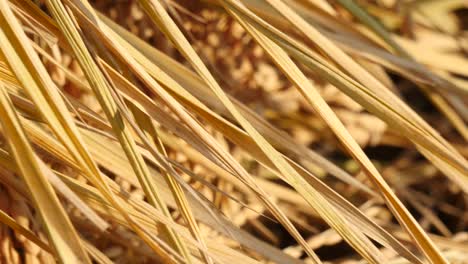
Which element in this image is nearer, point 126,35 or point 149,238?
point 149,238

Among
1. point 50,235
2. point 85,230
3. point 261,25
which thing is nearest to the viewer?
point 50,235

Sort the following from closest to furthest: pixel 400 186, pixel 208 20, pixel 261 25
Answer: pixel 261 25 → pixel 208 20 → pixel 400 186

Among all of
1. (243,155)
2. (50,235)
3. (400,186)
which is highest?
(50,235)

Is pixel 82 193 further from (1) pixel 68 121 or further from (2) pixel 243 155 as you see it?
(2) pixel 243 155

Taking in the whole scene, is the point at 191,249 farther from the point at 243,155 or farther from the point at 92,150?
the point at 243,155

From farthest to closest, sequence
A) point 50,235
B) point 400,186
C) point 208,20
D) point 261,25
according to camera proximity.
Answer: point 400,186, point 208,20, point 261,25, point 50,235

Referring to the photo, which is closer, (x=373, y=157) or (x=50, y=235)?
(x=50, y=235)

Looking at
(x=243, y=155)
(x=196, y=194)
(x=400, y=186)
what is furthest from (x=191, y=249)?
(x=400, y=186)

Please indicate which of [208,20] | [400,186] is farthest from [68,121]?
[400,186]

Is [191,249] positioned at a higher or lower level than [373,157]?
higher
